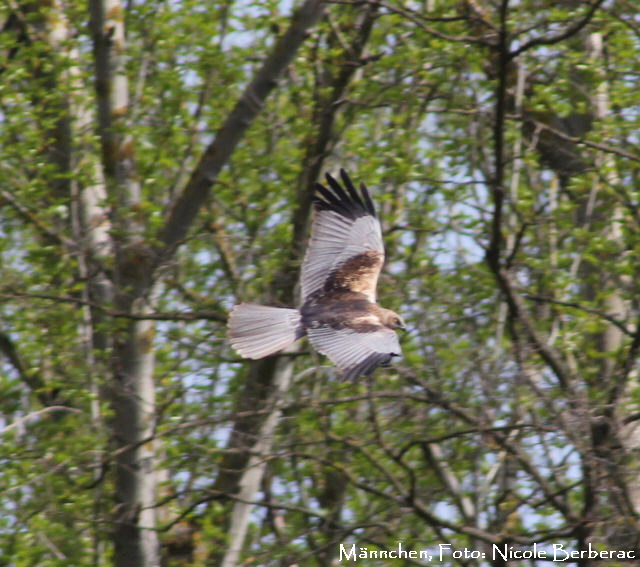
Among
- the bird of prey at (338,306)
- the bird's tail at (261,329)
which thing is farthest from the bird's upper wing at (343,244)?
the bird's tail at (261,329)

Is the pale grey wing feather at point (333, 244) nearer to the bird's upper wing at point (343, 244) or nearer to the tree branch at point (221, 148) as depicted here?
the bird's upper wing at point (343, 244)

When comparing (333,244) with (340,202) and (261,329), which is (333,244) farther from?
(261,329)

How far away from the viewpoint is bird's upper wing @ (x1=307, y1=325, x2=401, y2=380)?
6003 mm

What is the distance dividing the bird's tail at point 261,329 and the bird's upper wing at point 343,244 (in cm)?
43

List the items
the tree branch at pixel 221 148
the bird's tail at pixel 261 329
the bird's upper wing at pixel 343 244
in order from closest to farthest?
1. the bird's tail at pixel 261 329
2. the tree branch at pixel 221 148
3. the bird's upper wing at pixel 343 244

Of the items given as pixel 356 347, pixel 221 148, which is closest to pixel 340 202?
pixel 221 148

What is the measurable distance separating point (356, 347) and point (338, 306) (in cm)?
67

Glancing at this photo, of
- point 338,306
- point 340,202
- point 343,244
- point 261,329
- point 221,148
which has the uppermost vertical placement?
point 221,148

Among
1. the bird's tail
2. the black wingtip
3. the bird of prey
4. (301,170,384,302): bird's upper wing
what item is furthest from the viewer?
the black wingtip

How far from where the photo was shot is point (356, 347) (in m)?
6.37

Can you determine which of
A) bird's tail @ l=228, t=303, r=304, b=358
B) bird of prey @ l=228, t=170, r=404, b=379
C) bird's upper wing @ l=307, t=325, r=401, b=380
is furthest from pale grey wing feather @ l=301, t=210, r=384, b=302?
bird's upper wing @ l=307, t=325, r=401, b=380

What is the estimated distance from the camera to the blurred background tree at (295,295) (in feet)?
23.2

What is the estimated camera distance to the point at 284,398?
7777mm

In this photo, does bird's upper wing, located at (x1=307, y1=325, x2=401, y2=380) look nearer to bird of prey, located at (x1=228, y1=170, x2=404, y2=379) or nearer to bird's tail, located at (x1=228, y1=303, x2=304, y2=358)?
bird of prey, located at (x1=228, y1=170, x2=404, y2=379)
